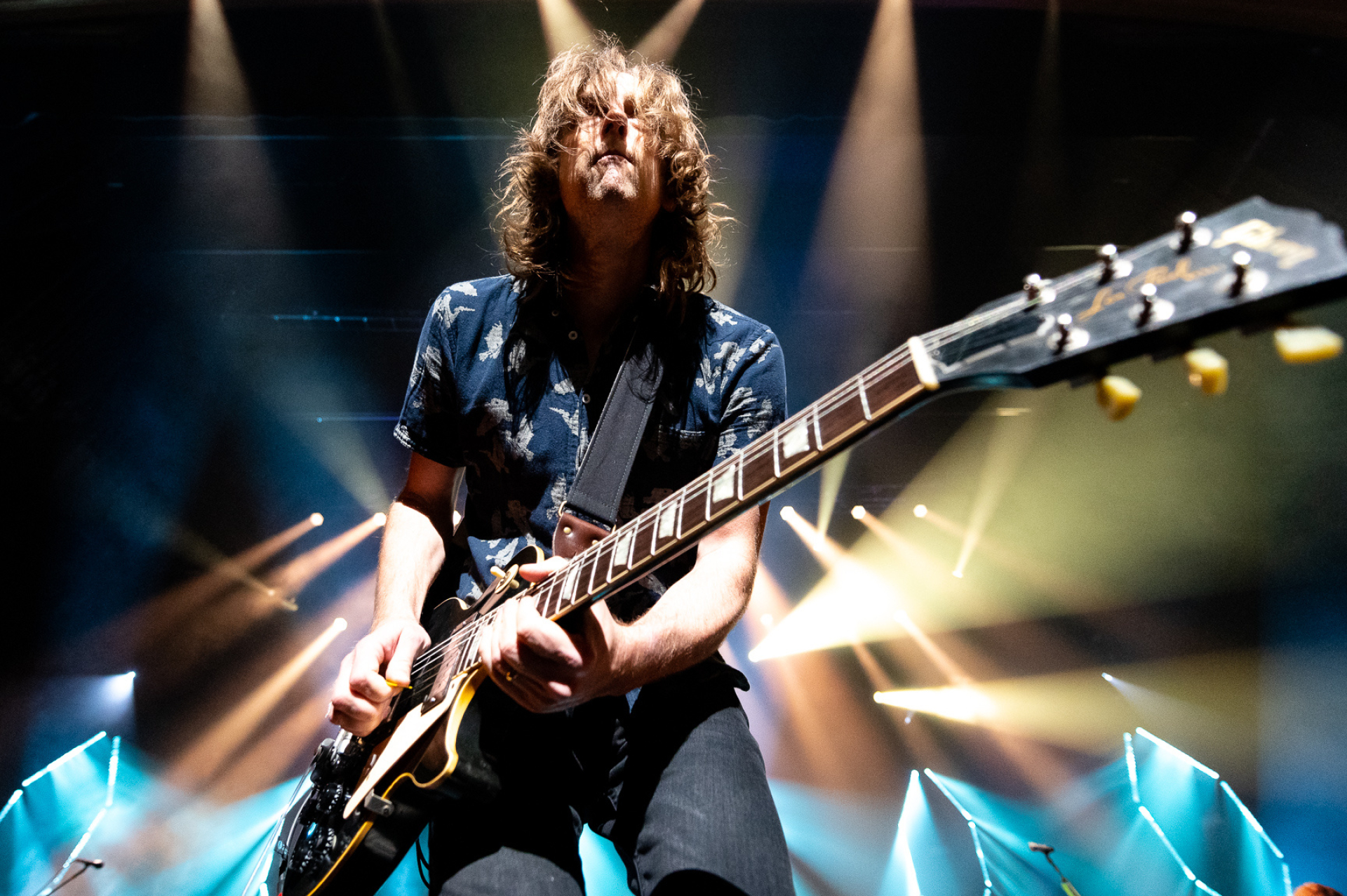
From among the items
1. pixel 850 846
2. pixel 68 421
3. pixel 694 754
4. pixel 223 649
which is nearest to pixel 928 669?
pixel 850 846

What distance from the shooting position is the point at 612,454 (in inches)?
72.7

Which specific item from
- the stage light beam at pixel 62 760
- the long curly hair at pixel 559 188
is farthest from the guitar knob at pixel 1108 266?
the stage light beam at pixel 62 760

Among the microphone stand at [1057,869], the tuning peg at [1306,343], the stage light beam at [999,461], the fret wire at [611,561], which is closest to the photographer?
the tuning peg at [1306,343]

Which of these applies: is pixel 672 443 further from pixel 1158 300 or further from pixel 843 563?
pixel 843 563

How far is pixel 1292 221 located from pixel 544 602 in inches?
53.5

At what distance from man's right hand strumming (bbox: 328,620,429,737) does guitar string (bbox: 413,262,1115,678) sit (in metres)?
0.06

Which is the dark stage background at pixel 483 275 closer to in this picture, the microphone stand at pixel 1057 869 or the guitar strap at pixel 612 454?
the microphone stand at pixel 1057 869

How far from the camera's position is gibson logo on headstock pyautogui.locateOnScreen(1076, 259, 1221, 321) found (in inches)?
33.1

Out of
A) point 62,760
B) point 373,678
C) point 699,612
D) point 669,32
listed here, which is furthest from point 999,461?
point 62,760

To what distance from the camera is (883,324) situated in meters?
5.61

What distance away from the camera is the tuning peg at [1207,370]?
0.75m

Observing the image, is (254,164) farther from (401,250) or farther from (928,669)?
(928,669)

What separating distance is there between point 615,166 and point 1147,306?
5.34 ft

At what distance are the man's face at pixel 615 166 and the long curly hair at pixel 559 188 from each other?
0.04 metres
